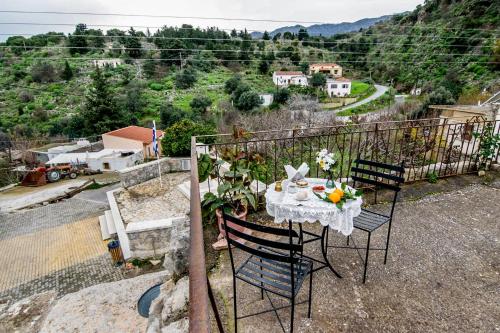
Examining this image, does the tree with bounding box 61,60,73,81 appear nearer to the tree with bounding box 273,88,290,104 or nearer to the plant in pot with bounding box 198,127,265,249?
the tree with bounding box 273,88,290,104

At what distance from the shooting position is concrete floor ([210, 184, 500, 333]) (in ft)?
6.95

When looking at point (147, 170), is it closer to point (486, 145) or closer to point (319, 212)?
point (319, 212)

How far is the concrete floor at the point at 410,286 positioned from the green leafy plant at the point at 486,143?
1640 millimetres

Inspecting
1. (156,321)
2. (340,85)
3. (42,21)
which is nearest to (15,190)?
(42,21)

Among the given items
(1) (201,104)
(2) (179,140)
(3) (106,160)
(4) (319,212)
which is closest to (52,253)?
(2) (179,140)

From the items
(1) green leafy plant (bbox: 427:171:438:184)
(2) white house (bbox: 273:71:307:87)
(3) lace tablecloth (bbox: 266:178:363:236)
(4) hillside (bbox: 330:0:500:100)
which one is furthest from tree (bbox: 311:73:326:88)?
(3) lace tablecloth (bbox: 266:178:363:236)

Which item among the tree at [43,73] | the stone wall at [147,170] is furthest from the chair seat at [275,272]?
the tree at [43,73]

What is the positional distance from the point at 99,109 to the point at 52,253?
81.6 feet

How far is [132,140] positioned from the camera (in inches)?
888

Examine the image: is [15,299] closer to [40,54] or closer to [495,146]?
[495,146]

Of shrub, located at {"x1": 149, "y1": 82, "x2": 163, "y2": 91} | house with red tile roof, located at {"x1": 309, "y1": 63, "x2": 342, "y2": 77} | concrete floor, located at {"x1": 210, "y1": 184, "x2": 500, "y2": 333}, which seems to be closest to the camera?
concrete floor, located at {"x1": 210, "y1": 184, "x2": 500, "y2": 333}

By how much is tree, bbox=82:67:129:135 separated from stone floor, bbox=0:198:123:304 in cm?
1902

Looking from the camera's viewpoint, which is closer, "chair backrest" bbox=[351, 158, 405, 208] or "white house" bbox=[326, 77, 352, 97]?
"chair backrest" bbox=[351, 158, 405, 208]

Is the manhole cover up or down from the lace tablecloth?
down
